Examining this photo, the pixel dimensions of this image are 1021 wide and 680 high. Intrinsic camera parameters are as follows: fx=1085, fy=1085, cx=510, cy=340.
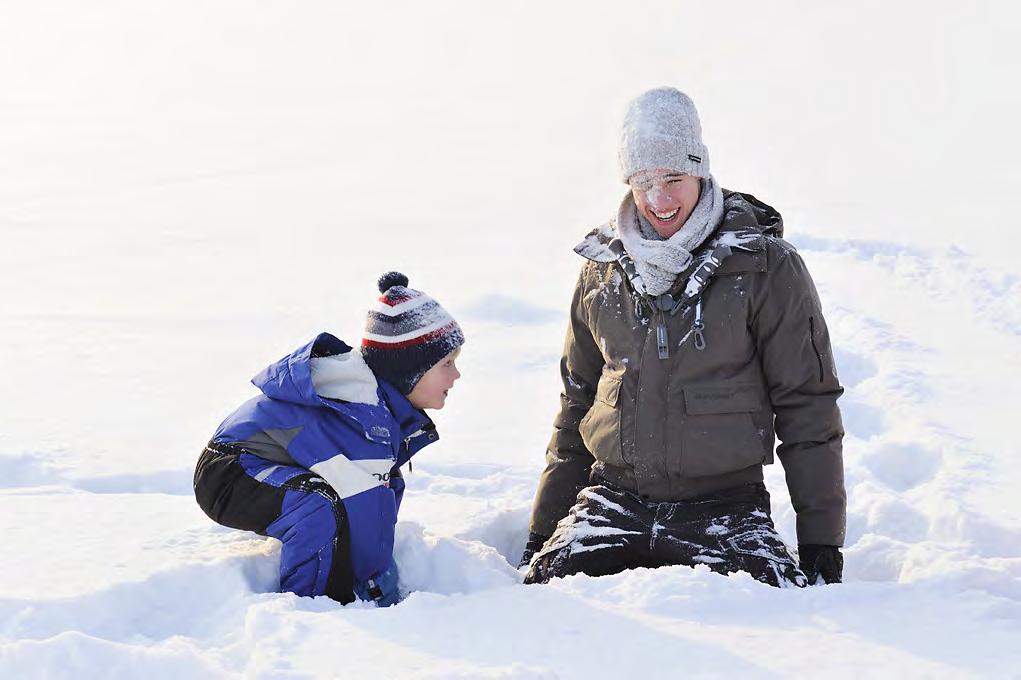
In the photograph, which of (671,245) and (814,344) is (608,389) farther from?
(814,344)

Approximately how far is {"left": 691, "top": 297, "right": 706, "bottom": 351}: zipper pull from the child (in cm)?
65

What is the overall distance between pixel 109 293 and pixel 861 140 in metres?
10.8

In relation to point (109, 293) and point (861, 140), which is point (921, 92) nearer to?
point (861, 140)

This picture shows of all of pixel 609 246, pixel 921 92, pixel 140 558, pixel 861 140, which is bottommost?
pixel 140 558

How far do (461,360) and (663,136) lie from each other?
3.09m

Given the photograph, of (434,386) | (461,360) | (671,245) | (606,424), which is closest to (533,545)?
(606,424)

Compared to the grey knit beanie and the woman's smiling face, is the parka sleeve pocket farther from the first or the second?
the grey knit beanie

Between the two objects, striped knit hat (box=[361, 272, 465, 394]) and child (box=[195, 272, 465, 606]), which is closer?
child (box=[195, 272, 465, 606])

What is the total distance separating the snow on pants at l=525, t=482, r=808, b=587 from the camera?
2875 millimetres

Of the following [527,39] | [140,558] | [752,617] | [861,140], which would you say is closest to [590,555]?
[752,617]

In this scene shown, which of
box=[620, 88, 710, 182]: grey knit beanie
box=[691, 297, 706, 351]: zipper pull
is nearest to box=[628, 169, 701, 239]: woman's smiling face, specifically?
box=[620, 88, 710, 182]: grey knit beanie

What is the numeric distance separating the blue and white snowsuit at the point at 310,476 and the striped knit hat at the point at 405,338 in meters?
0.05

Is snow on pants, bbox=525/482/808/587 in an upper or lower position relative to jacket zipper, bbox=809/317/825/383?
lower

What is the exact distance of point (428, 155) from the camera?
1391cm
